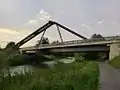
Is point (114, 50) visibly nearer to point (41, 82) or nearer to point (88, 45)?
point (88, 45)

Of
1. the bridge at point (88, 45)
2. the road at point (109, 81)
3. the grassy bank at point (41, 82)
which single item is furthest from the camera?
the bridge at point (88, 45)

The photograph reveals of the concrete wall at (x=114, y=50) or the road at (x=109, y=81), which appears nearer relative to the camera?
the road at (x=109, y=81)

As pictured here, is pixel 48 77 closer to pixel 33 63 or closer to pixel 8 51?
→ pixel 33 63

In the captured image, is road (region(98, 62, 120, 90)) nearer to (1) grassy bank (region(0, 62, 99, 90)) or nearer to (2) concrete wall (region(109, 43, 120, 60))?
(1) grassy bank (region(0, 62, 99, 90))

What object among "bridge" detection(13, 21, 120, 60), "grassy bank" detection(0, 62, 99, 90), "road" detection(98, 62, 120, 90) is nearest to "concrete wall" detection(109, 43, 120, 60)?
"bridge" detection(13, 21, 120, 60)

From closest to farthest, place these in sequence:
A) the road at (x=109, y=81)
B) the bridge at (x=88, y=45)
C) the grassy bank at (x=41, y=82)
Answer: the grassy bank at (x=41, y=82) → the road at (x=109, y=81) → the bridge at (x=88, y=45)

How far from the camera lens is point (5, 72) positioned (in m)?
10.9

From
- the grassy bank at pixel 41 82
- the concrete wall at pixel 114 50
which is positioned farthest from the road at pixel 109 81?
the concrete wall at pixel 114 50

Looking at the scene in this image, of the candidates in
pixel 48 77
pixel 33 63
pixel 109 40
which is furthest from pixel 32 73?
pixel 109 40

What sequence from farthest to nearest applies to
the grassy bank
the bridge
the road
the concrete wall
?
the bridge, the concrete wall, the road, the grassy bank

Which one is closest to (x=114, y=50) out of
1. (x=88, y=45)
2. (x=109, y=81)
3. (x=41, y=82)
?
(x=88, y=45)

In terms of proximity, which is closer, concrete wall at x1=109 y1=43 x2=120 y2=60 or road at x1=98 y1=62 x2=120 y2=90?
road at x1=98 y1=62 x2=120 y2=90

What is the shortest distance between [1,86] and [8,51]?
124cm

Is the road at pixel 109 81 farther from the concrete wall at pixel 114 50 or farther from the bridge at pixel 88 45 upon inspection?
the concrete wall at pixel 114 50
